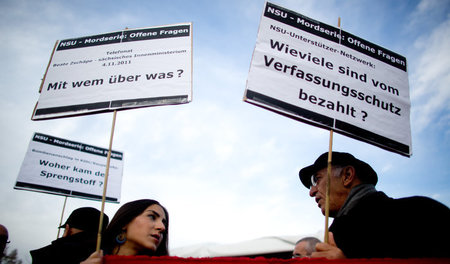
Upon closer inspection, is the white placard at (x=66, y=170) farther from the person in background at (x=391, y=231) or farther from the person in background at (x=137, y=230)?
the person in background at (x=391, y=231)

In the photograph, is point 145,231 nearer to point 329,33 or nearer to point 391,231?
point 391,231

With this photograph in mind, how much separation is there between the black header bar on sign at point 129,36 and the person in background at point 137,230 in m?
1.58

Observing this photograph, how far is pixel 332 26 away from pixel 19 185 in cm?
561

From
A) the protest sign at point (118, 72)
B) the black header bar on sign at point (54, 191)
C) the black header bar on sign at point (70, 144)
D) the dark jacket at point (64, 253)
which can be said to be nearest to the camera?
the dark jacket at point (64, 253)

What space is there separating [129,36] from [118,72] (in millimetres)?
472

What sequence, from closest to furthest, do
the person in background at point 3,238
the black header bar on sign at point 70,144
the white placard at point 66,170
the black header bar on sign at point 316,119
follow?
the black header bar on sign at point 316,119 < the person in background at point 3,238 < the white placard at point 66,170 < the black header bar on sign at point 70,144

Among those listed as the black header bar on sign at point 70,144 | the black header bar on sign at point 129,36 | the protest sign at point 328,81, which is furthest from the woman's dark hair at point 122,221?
the black header bar on sign at point 70,144

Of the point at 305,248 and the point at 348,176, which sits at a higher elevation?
the point at 348,176

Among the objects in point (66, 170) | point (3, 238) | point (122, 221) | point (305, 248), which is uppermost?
point (66, 170)

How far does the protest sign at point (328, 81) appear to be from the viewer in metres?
2.23

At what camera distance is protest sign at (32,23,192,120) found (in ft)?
8.22

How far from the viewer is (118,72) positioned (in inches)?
105

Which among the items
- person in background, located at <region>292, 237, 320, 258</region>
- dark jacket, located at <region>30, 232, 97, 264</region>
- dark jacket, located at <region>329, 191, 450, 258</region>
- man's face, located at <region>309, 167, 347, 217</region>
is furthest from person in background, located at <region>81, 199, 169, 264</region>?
person in background, located at <region>292, 237, 320, 258</region>

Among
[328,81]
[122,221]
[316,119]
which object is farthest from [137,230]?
[328,81]
